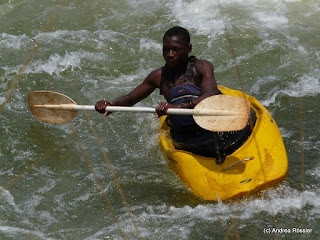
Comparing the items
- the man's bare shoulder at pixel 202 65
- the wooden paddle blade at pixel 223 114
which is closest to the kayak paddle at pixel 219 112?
the wooden paddle blade at pixel 223 114

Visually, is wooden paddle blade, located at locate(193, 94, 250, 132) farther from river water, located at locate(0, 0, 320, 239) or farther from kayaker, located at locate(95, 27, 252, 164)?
river water, located at locate(0, 0, 320, 239)

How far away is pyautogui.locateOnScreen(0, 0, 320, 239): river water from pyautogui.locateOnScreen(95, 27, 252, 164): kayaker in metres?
0.37

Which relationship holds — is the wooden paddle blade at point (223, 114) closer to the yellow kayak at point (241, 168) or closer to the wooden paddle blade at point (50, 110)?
the yellow kayak at point (241, 168)

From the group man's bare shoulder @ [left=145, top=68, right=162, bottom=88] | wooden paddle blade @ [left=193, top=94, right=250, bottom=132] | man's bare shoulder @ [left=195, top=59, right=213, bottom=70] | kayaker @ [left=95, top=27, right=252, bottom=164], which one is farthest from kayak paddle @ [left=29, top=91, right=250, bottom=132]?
man's bare shoulder @ [left=145, top=68, right=162, bottom=88]

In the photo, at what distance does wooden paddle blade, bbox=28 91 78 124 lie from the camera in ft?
13.8

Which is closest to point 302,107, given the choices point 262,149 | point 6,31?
point 262,149

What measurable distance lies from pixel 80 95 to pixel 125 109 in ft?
6.42

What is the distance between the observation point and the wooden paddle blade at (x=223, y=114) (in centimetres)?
364

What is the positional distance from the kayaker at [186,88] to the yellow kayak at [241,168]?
0.07m

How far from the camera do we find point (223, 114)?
12.1ft

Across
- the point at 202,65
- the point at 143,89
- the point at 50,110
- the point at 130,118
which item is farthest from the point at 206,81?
the point at 130,118

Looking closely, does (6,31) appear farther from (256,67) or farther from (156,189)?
(156,189)

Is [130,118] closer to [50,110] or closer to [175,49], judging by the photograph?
[50,110]

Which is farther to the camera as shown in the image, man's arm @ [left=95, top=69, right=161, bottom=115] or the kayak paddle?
man's arm @ [left=95, top=69, right=161, bottom=115]
